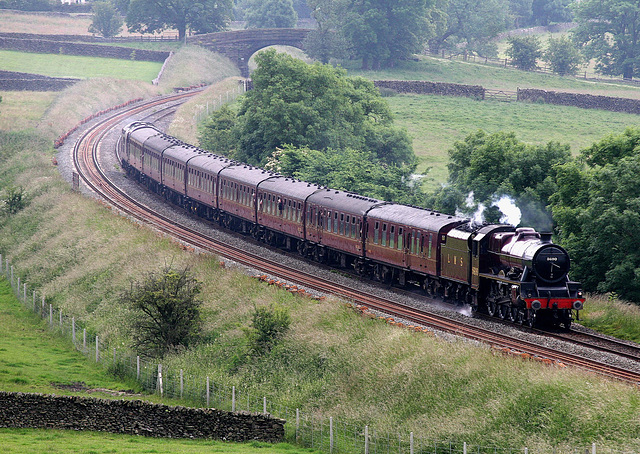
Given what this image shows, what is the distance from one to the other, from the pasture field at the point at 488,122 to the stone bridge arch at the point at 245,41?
3750 cm

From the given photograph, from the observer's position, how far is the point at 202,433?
2509 centimetres

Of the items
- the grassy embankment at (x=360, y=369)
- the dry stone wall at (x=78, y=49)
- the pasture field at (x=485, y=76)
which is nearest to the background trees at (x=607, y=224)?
the grassy embankment at (x=360, y=369)

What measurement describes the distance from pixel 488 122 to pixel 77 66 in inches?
2559

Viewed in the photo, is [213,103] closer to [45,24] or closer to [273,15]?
[273,15]

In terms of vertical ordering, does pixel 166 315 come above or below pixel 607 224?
below

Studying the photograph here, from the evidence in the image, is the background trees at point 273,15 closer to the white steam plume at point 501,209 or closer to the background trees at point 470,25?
the background trees at point 470,25

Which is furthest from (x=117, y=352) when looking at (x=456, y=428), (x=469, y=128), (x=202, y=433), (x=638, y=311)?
(x=469, y=128)

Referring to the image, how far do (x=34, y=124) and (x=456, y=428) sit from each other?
77544 mm

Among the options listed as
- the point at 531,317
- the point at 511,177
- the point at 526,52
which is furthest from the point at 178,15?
the point at 531,317

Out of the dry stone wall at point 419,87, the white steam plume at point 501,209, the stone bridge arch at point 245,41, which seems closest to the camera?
the white steam plume at point 501,209

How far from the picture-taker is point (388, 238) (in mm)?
37938

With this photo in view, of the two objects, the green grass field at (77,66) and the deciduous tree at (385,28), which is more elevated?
the deciduous tree at (385,28)

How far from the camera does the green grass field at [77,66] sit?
118238 millimetres

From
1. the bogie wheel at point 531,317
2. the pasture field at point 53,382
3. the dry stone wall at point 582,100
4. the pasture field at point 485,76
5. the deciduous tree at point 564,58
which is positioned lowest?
the pasture field at point 53,382
